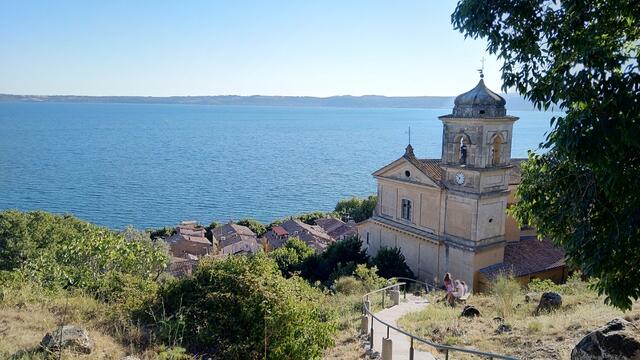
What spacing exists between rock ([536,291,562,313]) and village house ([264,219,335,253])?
30305 mm

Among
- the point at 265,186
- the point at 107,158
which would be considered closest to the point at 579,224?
the point at 265,186

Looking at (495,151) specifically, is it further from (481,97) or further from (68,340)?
(68,340)

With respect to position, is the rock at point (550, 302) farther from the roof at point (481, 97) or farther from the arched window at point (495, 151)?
the roof at point (481, 97)

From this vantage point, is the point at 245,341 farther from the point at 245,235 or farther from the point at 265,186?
the point at 265,186

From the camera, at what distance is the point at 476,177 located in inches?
959

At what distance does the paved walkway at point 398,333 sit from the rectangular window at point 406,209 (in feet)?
29.5

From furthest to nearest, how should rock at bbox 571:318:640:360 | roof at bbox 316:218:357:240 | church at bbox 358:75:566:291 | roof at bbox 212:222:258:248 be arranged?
roof at bbox 316:218:357:240
roof at bbox 212:222:258:248
church at bbox 358:75:566:291
rock at bbox 571:318:640:360

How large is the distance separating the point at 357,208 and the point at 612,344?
53080 millimetres

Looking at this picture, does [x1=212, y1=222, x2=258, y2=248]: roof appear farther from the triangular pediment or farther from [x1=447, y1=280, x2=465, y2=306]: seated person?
[x1=447, y1=280, x2=465, y2=306]: seated person

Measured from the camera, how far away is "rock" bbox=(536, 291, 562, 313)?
13836 mm

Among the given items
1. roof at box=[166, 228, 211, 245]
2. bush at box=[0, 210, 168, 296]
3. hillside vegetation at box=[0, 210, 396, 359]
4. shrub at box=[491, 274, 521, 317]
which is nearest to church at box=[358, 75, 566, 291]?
shrub at box=[491, 274, 521, 317]

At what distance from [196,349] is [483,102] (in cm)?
1963

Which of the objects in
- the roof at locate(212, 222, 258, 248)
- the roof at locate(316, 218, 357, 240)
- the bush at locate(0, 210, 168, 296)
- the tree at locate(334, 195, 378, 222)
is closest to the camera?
the bush at locate(0, 210, 168, 296)

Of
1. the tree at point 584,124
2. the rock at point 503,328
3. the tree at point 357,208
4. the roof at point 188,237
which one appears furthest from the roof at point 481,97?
the tree at point 357,208
